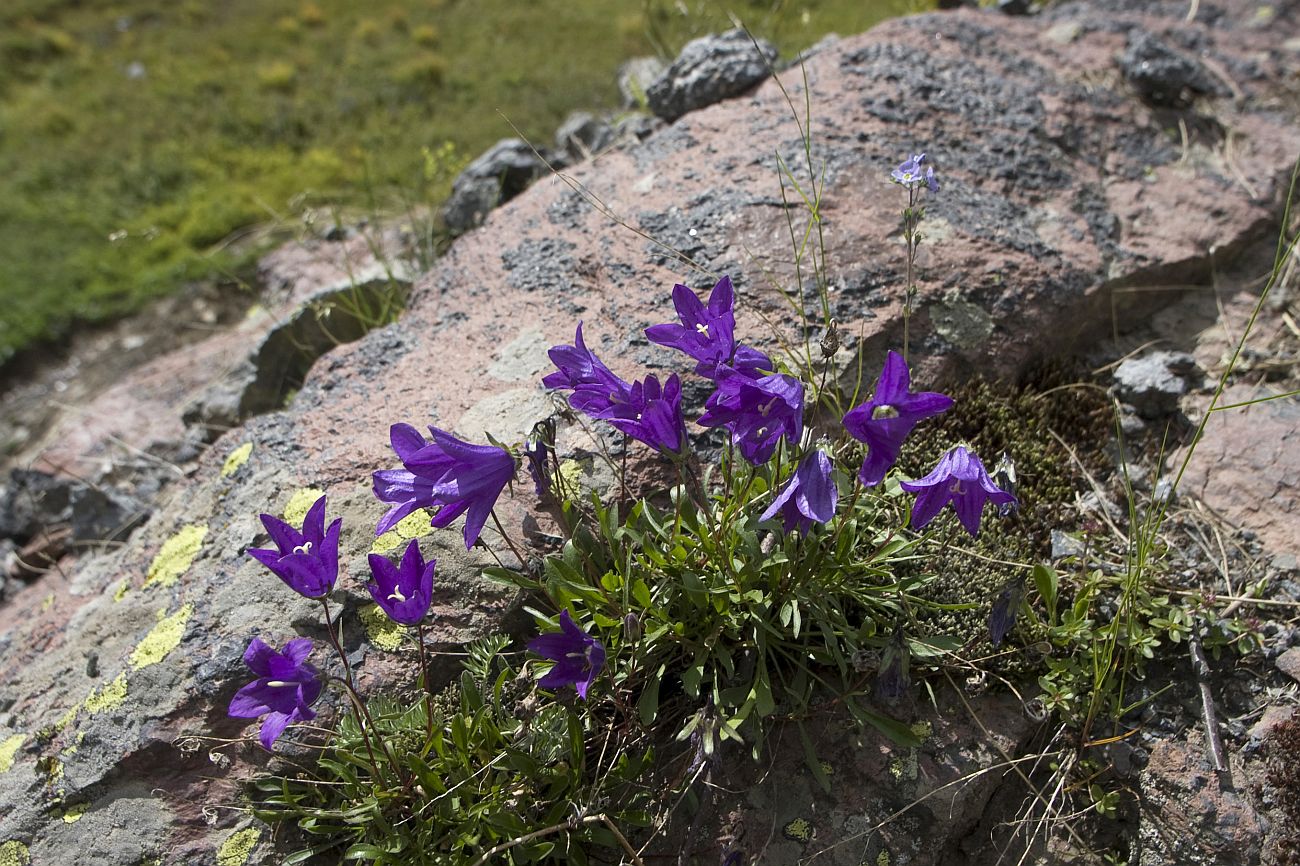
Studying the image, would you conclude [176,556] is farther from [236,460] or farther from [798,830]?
[798,830]

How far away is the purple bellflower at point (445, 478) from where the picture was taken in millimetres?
2725

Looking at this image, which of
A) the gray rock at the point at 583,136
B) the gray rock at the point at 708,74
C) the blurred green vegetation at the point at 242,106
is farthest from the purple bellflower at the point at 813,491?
the blurred green vegetation at the point at 242,106

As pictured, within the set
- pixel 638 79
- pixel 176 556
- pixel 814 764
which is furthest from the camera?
pixel 638 79

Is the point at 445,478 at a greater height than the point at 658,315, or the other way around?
the point at 445,478

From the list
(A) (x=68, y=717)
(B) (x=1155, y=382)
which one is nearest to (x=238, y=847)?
(A) (x=68, y=717)

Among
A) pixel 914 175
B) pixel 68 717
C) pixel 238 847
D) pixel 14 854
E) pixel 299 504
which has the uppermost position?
pixel 914 175

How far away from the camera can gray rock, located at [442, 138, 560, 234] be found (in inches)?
224

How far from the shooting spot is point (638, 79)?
23.0ft

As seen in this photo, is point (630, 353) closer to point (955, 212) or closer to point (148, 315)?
point (955, 212)

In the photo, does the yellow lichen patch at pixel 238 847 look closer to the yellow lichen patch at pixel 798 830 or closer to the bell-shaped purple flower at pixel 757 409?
the yellow lichen patch at pixel 798 830

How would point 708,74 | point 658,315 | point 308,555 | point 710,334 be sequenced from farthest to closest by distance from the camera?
point 708,74
point 658,315
point 710,334
point 308,555

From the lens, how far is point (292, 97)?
9.08 metres

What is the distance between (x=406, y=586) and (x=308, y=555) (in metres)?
0.27

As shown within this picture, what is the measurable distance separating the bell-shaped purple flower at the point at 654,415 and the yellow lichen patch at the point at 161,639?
5.71ft
